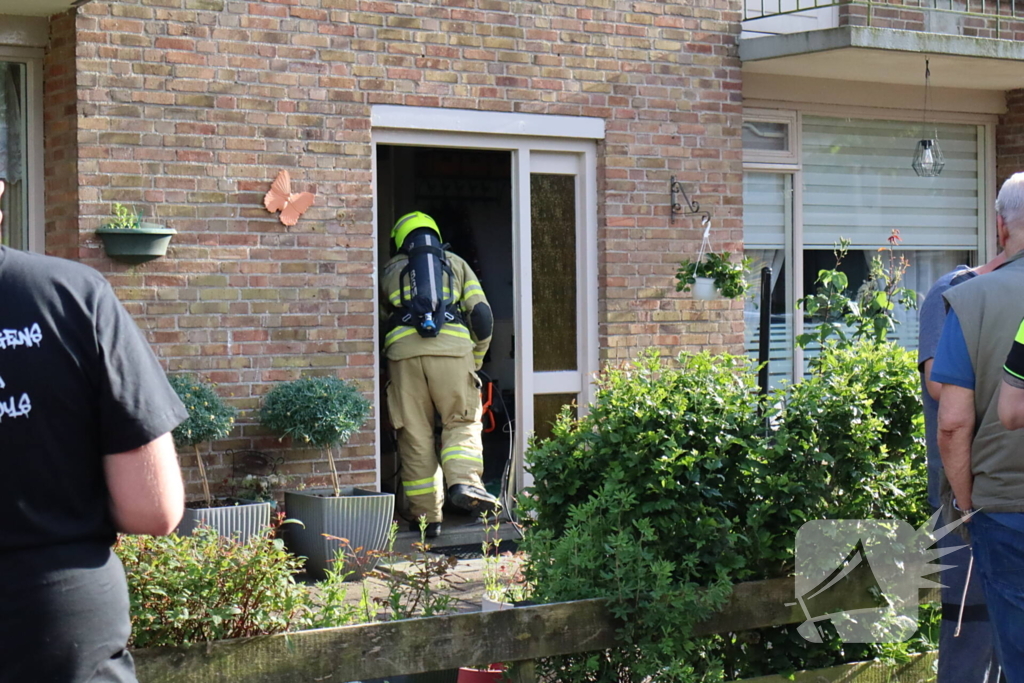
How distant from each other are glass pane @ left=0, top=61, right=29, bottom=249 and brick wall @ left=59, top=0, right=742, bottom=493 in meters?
0.65

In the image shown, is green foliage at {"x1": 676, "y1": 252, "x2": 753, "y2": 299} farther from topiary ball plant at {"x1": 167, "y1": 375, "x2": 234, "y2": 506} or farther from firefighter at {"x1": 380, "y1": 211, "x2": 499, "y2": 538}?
topiary ball plant at {"x1": 167, "y1": 375, "x2": 234, "y2": 506}

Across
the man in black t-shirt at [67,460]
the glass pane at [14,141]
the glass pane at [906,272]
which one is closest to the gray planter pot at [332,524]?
the glass pane at [14,141]

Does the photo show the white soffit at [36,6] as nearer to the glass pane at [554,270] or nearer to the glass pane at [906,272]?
the glass pane at [554,270]

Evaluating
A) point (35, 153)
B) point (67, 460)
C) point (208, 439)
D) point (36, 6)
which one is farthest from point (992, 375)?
point (35, 153)

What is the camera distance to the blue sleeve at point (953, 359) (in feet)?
11.5

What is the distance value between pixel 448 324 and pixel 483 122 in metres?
1.30

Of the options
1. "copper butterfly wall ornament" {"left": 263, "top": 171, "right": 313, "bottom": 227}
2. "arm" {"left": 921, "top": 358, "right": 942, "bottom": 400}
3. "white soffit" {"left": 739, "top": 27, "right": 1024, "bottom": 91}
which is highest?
"white soffit" {"left": 739, "top": 27, "right": 1024, "bottom": 91}

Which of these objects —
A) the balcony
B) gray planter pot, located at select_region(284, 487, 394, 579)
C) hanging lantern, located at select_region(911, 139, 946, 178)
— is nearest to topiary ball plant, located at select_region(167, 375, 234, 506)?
gray planter pot, located at select_region(284, 487, 394, 579)

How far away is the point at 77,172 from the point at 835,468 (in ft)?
14.2

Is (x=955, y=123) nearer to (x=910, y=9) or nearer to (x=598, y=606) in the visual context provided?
(x=910, y=9)

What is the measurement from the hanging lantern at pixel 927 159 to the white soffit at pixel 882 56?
1.75 feet

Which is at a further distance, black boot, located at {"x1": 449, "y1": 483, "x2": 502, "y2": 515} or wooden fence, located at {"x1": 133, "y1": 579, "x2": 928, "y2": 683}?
black boot, located at {"x1": 449, "y1": 483, "x2": 502, "y2": 515}

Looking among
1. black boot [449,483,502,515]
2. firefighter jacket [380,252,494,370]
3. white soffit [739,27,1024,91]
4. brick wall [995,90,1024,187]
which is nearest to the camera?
black boot [449,483,502,515]

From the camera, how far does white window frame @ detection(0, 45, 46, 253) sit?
691 centimetres
